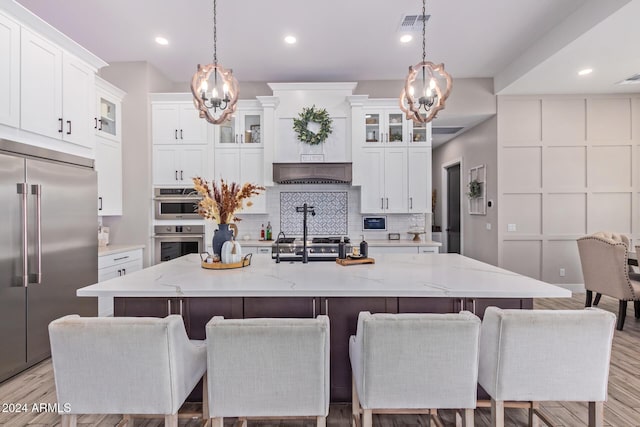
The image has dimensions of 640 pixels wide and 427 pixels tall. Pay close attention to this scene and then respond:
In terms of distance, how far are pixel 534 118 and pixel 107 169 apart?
6078 millimetres

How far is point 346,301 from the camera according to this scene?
2.02 metres

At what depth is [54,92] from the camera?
9.74ft

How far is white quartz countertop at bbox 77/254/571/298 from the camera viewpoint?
177cm

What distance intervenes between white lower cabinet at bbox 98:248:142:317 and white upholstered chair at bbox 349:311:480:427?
3.28 metres

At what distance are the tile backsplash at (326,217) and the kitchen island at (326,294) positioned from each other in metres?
2.81

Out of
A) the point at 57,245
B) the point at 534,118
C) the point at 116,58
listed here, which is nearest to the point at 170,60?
the point at 116,58

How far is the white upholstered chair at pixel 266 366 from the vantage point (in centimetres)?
134

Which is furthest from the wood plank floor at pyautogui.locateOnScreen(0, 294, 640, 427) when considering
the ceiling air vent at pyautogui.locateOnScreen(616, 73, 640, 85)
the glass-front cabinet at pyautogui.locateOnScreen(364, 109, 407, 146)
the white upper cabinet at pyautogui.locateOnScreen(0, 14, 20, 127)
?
the ceiling air vent at pyautogui.locateOnScreen(616, 73, 640, 85)

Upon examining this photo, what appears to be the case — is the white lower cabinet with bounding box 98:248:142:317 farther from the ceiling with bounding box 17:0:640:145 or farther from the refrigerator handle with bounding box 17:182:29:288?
the ceiling with bounding box 17:0:640:145

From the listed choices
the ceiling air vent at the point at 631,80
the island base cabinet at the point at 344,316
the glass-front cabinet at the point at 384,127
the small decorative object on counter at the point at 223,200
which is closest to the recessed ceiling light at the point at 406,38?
the glass-front cabinet at the point at 384,127

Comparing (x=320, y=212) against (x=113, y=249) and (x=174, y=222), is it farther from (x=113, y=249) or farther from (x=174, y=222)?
(x=113, y=249)

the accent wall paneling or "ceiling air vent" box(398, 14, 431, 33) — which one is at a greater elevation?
"ceiling air vent" box(398, 14, 431, 33)

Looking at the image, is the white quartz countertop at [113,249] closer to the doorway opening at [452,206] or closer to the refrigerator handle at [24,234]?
the refrigerator handle at [24,234]

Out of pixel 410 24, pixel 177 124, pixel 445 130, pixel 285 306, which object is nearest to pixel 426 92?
pixel 410 24
